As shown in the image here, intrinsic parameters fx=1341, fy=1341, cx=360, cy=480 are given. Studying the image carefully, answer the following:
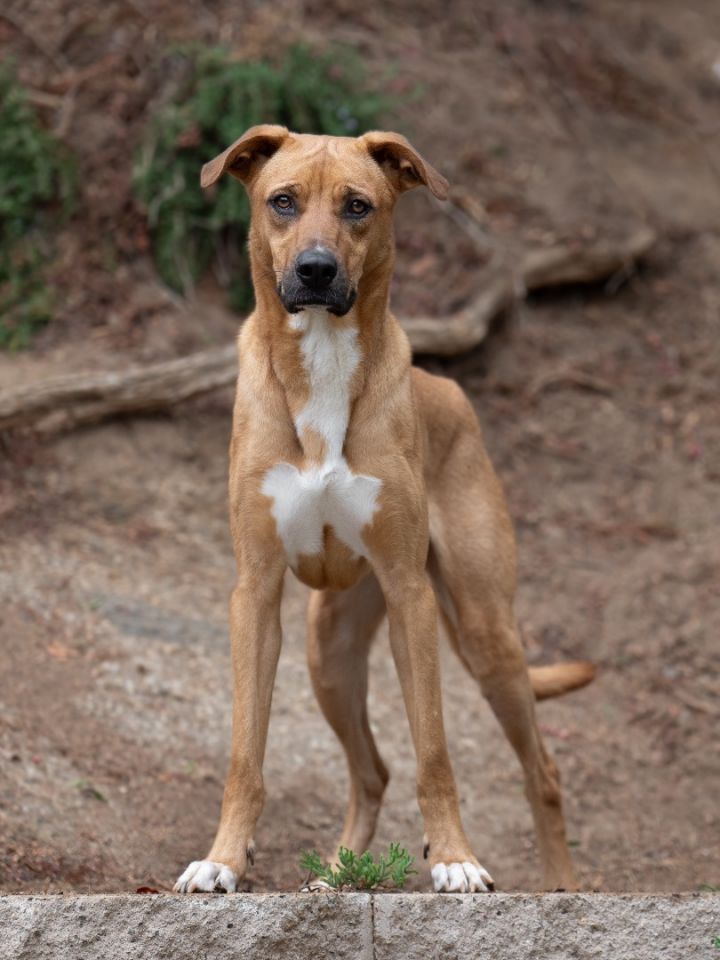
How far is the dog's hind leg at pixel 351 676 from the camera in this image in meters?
5.82

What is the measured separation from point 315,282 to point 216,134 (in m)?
6.11

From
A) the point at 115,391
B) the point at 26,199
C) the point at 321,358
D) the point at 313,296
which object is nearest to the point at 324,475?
the point at 321,358

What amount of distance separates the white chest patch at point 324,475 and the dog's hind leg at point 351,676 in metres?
0.97

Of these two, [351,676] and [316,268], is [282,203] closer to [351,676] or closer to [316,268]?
[316,268]

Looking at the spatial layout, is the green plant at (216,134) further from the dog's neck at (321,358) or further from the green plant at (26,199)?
the dog's neck at (321,358)

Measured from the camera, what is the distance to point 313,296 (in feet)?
14.7

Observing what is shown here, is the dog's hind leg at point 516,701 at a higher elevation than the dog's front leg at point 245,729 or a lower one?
lower

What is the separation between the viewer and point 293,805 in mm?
6895

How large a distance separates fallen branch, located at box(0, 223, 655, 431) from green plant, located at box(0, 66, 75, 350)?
3.96ft

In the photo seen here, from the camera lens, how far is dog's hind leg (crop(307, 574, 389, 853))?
19.1 feet

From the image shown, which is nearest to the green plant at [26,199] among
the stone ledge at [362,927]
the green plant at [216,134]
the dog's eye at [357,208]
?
the green plant at [216,134]

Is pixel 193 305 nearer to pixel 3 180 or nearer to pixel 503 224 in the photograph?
pixel 3 180

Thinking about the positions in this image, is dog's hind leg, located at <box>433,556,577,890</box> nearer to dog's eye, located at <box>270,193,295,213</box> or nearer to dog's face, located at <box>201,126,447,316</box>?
dog's face, located at <box>201,126,447,316</box>

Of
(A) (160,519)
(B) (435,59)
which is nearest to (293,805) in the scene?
(A) (160,519)
